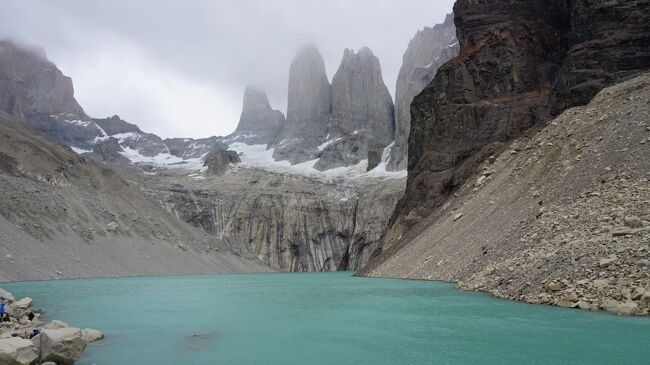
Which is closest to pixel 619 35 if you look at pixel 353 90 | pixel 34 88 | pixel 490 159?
pixel 490 159

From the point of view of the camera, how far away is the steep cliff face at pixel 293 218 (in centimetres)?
10200

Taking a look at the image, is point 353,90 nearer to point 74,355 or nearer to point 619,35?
point 619,35

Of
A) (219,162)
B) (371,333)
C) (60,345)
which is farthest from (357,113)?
(60,345)

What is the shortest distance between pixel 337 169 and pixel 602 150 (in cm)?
11554

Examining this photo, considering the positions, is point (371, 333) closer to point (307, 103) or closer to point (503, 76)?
point (503, 76)

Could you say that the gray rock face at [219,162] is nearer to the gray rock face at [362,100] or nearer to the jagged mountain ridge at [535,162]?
the gray rock face at [362,100]

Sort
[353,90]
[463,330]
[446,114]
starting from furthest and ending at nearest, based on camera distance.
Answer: [353,90] → [446,114] → [463,330]

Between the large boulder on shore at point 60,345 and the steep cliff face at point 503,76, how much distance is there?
37679mm

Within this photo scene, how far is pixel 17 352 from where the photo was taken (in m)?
9.64

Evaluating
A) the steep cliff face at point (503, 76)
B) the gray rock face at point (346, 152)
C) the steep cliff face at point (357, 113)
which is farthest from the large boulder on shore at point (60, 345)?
the steep cliff face at point (357, 113)

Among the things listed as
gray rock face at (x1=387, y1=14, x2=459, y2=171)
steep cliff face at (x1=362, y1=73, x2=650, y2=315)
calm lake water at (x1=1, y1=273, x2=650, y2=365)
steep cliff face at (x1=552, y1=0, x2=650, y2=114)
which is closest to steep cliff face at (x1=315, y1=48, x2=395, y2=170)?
gray rock face at (x1=387, y1=14, x2=459, y2=171)

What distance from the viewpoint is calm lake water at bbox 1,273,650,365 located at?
11102mm

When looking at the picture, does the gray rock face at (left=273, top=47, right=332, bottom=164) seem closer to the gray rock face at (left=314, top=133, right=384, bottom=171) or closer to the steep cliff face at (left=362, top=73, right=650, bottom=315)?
the gray rock face at (left=314, top=133, right=384, bottom=171)

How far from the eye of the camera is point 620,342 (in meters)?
11.2
